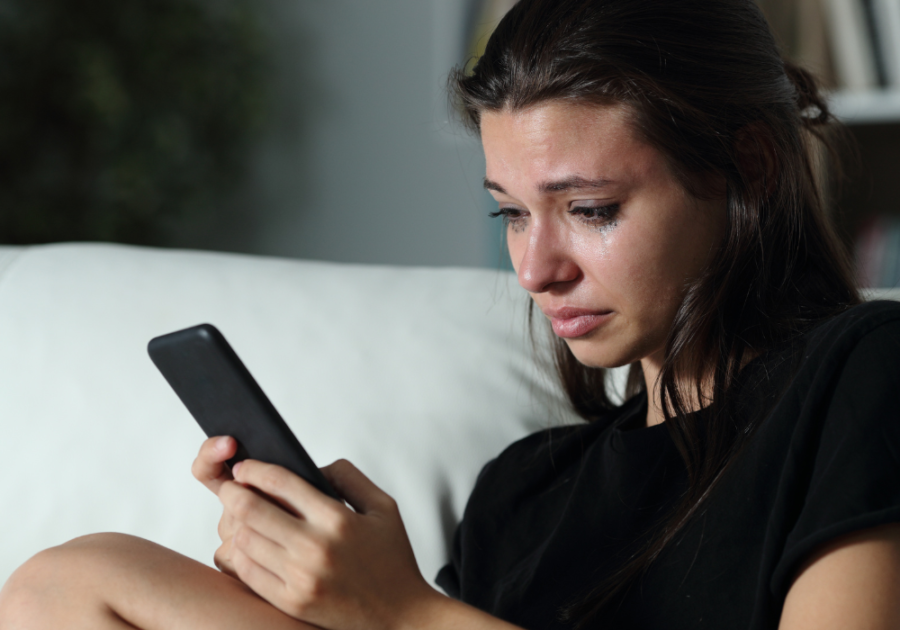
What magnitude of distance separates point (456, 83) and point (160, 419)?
56 cm

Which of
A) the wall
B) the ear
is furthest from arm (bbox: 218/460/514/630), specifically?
the wall

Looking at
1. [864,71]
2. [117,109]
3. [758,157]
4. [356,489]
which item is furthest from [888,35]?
[117,109]

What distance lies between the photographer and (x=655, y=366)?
0.79 meters

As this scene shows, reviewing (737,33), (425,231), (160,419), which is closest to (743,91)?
(737,33)

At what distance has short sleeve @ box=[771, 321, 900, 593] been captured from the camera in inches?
19.4

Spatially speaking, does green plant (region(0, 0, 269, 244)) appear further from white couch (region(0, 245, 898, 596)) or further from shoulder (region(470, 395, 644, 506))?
shoulder (region(470, 395, 644, 506))

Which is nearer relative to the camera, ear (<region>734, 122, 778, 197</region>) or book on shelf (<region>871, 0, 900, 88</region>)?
ear (<region>734, 122, 778, 197</region>)

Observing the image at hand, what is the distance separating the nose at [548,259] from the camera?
683 mm

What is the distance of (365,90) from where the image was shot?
8.60ft

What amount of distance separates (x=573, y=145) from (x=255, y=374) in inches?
22.1

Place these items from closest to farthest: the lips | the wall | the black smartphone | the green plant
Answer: the black smartphone
the lips
the green plant
the wall

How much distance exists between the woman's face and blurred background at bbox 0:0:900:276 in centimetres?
115

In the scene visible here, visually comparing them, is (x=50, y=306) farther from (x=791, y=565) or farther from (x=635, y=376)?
(x=791, y=565)

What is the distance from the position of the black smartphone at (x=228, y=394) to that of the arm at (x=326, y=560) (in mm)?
20
